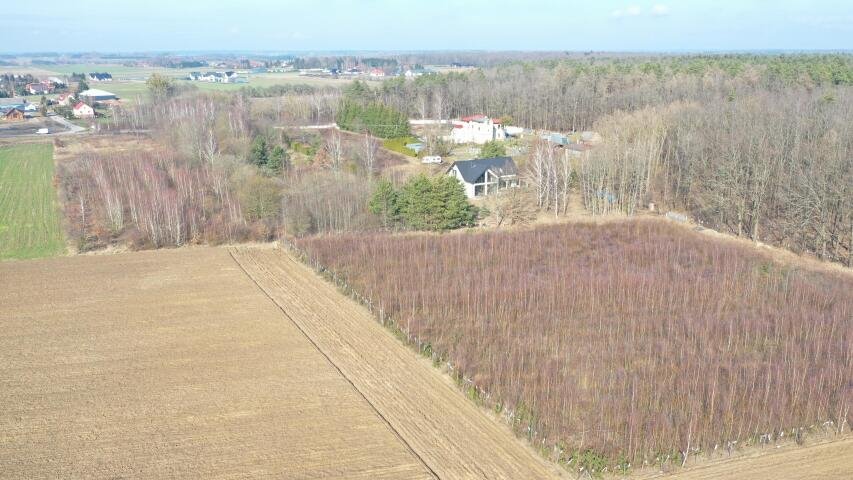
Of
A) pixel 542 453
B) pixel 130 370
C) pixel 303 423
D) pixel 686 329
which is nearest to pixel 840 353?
pixel 686 329

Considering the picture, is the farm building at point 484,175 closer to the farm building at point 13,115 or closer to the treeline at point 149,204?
the treeline at point 149,204

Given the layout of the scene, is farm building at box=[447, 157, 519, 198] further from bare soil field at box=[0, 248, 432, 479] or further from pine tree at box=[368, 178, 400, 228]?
bare soil field at box=[0, 248, 432, 479]

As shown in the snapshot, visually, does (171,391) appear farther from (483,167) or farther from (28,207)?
(483,167)

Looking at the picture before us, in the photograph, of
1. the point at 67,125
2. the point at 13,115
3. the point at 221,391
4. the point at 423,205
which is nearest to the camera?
the point at 221,391

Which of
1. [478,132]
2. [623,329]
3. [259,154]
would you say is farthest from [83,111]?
[623,329]

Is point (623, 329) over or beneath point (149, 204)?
beneath

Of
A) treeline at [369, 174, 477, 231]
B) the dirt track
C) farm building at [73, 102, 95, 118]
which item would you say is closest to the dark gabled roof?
treeline at [369, 174, 477, 231]
